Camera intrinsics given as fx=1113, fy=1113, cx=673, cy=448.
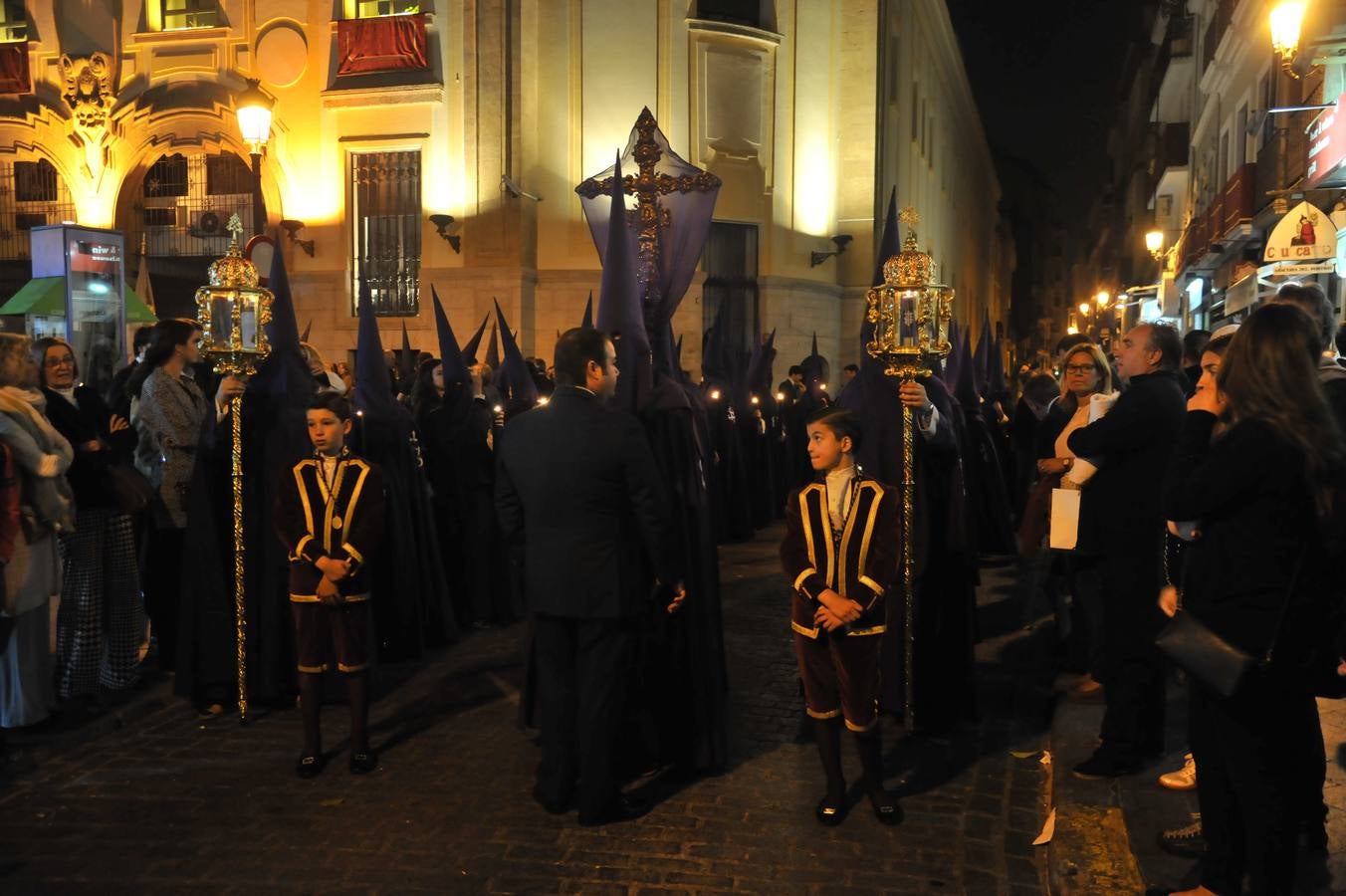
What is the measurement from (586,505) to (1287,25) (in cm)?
1066

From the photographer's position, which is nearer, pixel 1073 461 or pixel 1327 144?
pixel 1073 461

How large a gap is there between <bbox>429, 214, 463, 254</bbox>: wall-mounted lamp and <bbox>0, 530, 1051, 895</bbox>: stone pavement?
51.1 feet

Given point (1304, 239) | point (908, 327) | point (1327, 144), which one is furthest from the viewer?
point (1304, 239)

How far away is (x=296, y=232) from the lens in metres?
21.9

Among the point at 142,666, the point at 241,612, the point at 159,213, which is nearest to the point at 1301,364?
the point at 241,612

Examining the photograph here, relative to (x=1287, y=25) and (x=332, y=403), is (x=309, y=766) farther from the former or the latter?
(x=1287, y=25)

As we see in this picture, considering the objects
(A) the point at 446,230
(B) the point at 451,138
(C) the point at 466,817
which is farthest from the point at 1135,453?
(B) the point at 451,138

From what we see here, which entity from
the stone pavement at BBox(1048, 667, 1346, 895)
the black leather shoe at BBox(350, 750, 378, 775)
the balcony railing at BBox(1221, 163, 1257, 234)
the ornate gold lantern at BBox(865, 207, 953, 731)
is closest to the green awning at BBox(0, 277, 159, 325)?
the black leather shoe at BBox(350, 750, 378, 775)

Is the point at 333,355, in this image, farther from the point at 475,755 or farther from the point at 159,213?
the point at 475,755

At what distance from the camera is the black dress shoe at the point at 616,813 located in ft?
15.8

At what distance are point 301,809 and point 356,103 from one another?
19.1 meters

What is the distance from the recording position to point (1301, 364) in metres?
3.42

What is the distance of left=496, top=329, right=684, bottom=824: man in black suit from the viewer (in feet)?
15.3

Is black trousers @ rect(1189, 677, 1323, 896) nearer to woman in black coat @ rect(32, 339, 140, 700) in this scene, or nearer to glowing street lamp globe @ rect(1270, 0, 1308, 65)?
woman in black coat @ rect(32, 339, 140, 700)
